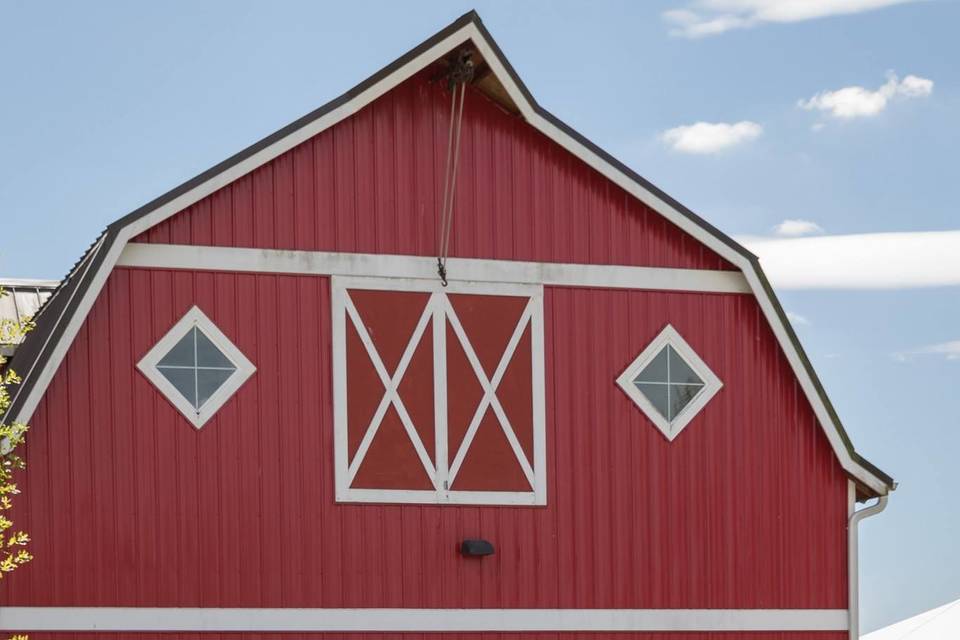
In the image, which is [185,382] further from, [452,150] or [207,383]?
[452,150]

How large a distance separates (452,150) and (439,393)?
2.34m

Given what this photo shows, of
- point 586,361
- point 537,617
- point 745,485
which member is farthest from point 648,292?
point 537,617

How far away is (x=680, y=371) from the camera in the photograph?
18.0 m

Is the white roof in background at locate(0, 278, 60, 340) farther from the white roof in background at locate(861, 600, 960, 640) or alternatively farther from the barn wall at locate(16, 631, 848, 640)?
the white roof in background at locate(861, 600, 960, 640)

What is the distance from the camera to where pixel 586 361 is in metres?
17.6

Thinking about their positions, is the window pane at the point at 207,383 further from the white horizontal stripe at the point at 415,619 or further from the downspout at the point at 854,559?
the downspout at the point at 854,559

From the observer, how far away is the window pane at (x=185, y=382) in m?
16.3

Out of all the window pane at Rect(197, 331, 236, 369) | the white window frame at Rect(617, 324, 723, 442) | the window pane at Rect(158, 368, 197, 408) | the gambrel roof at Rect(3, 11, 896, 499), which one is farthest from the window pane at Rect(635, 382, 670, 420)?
the window pane at Rect(158, 368, 197, 408)

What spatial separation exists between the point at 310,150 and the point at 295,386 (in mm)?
2201

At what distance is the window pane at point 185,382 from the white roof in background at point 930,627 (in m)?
24.4

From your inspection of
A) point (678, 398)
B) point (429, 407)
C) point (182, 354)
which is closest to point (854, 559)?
point (678, 398)

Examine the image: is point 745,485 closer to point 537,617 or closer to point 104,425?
point 537,617

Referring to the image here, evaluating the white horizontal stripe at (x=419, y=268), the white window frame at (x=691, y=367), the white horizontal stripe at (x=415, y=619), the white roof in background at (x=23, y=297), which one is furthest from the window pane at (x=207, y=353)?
the white roof in background at (x=23, y=297)

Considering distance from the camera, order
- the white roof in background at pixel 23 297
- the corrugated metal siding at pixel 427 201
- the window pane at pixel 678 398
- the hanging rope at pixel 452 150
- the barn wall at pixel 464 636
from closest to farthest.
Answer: the barn wall at pixel 464 636, the corrugated metal siding at pixel 427 201, the hanging rope at pixel 452 150, the window pane at pixel 678 398, the white roof in background at pixel 23 297
